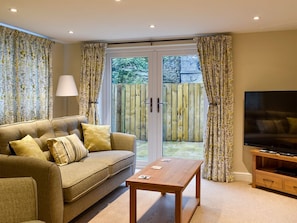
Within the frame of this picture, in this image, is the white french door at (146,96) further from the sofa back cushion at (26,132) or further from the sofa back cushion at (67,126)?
the sofa back cushion at (26,132)

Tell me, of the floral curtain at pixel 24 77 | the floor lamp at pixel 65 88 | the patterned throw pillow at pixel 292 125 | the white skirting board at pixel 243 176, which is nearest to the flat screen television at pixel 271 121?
the patterned throw pillow at pixel 292 125

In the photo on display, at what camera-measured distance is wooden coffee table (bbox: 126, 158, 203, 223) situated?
2.65m

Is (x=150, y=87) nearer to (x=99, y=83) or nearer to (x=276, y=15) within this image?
(x=99, y=83)

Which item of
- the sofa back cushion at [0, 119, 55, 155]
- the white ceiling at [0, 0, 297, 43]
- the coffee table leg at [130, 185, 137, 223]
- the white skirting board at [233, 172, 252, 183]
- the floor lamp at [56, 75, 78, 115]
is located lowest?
the white skirting board at [233, 172, 252, 183]

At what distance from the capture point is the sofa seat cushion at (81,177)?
2715 mm

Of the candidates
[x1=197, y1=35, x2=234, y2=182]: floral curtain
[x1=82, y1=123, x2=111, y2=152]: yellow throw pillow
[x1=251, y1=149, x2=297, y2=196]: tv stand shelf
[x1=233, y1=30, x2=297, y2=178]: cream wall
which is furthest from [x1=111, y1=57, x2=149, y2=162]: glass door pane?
[x1=251, y1=149, x2=297, y2=196]: tv stand shelf

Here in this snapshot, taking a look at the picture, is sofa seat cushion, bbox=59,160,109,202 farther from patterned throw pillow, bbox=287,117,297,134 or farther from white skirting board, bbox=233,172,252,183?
patterned throw pillow, bbox=287,117,297,134

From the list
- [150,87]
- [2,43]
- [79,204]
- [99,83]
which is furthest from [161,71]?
[79,204]

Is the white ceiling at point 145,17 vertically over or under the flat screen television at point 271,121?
over

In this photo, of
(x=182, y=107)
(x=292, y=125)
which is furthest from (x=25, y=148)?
(x=292, y=125)

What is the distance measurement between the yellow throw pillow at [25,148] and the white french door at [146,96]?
225 cm

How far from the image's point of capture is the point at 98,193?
10.8 feet

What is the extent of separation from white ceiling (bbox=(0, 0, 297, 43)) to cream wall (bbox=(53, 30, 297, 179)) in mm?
165

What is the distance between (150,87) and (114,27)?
51.0 inches
